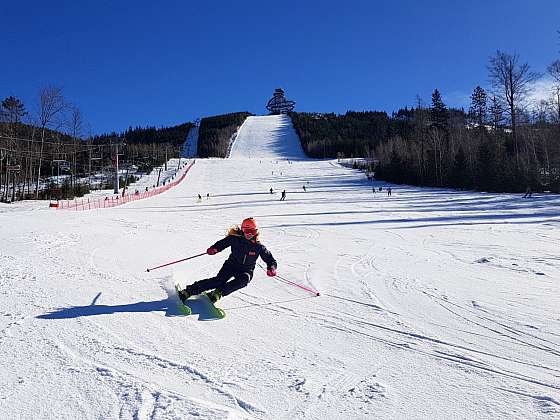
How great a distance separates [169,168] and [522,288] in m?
80.4

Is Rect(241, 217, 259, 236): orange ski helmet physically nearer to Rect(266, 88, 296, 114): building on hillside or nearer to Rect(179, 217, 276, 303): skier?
Rect(179, 217, 276, 303): skier

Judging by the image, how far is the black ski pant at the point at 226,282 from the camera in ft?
18.7

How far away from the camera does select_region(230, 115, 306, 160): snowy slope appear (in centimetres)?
11606

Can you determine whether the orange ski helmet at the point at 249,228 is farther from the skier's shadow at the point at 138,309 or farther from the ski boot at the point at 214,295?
the skier's shadow at the point at 138,309

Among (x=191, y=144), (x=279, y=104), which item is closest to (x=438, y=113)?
(x=191, y=144)

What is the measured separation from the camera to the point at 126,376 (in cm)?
360

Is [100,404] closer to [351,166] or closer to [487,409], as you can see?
[487,409]

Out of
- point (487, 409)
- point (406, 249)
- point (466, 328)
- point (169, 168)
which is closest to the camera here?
point (487, 409)

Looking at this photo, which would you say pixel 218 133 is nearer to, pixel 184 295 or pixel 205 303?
pixel 205 303

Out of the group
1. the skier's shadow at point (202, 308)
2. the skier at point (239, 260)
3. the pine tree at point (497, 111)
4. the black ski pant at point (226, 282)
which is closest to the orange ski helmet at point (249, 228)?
the skier at point (239, 260)

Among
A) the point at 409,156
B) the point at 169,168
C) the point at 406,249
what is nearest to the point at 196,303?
the point at 406,249

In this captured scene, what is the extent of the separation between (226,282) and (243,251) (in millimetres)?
510

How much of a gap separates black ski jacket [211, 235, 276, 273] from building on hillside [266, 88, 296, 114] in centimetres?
19006

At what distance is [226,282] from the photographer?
19.3ft
